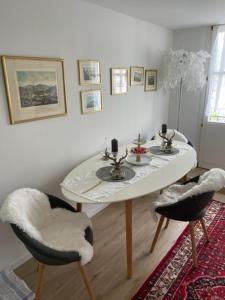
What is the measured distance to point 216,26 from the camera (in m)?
3.24

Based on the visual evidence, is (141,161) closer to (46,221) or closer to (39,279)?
(46,221)

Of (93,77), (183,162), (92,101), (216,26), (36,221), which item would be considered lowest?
(36,221)

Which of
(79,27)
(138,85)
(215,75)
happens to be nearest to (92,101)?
(79,27)

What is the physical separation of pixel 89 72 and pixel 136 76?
0.95 meters

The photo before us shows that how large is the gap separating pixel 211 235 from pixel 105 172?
4.36 feet

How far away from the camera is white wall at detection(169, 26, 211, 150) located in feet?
11.3

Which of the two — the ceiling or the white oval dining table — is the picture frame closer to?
the ceiling

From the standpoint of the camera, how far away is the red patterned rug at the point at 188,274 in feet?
5.65

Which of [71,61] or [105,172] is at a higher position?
[71,61]

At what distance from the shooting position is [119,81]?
278cm

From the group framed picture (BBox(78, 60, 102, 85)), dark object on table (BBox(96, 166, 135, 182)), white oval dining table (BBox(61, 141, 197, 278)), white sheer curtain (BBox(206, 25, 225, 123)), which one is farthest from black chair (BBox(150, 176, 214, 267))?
white sheer curtain (BBox(206, 25, 225, 123))

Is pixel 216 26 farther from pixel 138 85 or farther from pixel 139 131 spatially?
pixel 139 131

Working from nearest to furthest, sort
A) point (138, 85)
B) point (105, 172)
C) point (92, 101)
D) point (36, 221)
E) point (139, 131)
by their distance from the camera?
point (36, 221), point (105, 172), point (92, 101), point (138, 85), point (139, 131)

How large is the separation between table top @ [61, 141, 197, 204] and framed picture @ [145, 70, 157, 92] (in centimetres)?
128
